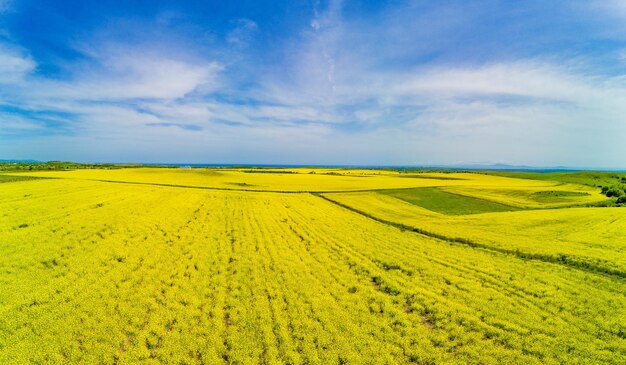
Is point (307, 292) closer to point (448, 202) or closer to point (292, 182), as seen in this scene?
point (448, 202)

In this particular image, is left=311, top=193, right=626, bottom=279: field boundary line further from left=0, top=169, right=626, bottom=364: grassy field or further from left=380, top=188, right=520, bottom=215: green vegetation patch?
left=380, top=188, right=520, bottom=215: green vegetation patch

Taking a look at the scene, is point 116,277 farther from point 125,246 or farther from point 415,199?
point 415,199

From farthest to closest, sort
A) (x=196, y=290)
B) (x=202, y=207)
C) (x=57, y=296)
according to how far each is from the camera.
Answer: (x=202, y=207) → (x=196, y=290) → (x=57, y=296)

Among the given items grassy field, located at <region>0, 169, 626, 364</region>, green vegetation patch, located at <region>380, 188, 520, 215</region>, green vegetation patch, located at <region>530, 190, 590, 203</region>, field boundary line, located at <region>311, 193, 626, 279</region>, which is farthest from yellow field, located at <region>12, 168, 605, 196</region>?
field boundary line, located at <region>311, 193, 626, 279</region>

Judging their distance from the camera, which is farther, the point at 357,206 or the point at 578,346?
the point at 357,206

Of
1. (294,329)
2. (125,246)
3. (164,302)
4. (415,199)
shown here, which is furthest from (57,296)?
(415,199)

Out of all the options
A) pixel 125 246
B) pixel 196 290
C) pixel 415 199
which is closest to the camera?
pixel 196 290
